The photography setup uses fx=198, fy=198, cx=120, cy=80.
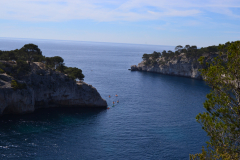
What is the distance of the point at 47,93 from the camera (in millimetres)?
65750

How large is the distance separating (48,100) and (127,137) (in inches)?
1289

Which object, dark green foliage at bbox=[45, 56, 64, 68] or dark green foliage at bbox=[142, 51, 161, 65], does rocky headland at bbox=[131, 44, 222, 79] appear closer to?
dark green foliage at bbox=[142, 51, 161, 65]

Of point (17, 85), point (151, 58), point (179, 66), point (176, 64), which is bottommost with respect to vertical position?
point (17, 85)

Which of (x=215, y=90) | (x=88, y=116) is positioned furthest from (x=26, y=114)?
(x=215, y=90)

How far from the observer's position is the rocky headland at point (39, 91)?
5688cm

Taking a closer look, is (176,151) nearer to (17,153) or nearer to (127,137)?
(127,137)

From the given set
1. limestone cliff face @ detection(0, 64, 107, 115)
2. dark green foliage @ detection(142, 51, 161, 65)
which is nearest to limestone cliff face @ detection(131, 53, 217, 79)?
dark green foliage @ detection(142, 51, 161, 65)

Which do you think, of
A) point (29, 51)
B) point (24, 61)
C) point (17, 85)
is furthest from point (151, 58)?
point (17, 85)

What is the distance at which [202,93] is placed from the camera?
9494cm

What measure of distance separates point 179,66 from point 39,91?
365ft

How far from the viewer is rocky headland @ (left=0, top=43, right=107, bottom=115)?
187 ft

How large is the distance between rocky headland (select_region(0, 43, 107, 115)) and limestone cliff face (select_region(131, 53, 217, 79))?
295ft

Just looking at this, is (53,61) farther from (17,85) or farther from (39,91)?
(17,85)

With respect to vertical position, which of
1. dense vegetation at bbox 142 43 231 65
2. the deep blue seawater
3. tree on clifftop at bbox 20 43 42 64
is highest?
dense vegetation at bbox 142 43 231 65
